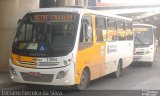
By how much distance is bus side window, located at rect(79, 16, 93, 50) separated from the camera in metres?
13.3

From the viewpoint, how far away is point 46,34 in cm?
1309

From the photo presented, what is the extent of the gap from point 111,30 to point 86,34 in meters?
3.61

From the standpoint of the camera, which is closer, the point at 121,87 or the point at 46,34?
the point at 46,34

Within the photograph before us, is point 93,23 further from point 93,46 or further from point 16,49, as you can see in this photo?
point 16,49

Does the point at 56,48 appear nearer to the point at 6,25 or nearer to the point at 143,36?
the point at 6,25

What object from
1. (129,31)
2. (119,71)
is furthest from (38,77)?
(129,31)

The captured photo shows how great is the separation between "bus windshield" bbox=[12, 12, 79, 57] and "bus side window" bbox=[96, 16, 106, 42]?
6.20 feet

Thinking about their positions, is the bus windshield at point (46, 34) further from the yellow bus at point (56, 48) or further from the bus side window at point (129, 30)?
the bus side window at point (129, 30)

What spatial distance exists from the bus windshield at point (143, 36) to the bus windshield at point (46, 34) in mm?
11972

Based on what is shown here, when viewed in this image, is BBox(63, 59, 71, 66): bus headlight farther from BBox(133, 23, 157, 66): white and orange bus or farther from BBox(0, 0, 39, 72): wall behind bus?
BBox(133, 23, 157, 66): white and orange bus

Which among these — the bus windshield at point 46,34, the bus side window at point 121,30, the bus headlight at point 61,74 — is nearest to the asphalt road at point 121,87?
the bus headlight at point 61,74

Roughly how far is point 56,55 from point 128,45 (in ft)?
29.0

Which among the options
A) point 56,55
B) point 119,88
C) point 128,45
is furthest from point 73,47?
point 128,45

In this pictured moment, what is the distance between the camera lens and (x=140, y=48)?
79.8 feet
